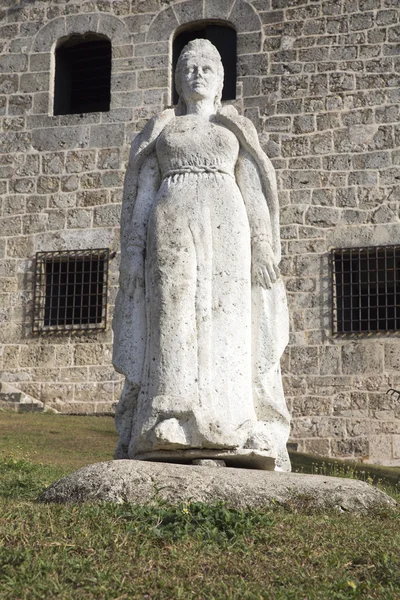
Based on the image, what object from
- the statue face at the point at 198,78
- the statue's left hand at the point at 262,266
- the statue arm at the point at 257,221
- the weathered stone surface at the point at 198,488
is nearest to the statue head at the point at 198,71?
the statue face at the point at 198,78

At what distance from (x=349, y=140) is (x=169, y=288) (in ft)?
30.2

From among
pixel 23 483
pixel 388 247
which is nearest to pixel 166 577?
pixel 23 483

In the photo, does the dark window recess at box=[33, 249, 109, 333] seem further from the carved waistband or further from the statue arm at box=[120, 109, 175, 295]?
the carved waistband

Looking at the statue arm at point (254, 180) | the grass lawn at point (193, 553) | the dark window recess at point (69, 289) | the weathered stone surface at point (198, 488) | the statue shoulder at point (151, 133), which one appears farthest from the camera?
the dark window recess at point (69, 289)

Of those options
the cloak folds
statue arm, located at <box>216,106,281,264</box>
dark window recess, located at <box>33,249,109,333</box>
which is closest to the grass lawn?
the cloak folds

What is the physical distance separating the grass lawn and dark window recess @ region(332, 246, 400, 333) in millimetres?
8800

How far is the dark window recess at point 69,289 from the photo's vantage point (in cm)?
1554

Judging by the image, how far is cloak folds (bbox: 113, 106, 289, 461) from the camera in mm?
6699

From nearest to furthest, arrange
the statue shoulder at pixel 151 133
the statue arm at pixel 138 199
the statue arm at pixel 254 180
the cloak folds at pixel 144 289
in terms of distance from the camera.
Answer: the cloak folds at pixel 144 289 < the statue arm at pixel 138 199 < the statue arm at pixel 254 180 < the statue shoulder at pixel 151 133

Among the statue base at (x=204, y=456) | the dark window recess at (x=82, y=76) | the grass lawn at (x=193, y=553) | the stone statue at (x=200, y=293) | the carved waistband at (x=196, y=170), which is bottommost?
the grass lawn at (x=193, y=553)

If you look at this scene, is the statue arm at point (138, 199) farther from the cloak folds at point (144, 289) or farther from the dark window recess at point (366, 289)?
the dark window recess at point (366, 289)

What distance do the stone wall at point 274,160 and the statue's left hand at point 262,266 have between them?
7.48 metres

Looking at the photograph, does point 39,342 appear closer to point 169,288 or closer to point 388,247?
point 388,247

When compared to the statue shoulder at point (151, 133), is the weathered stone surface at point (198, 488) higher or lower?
lower
